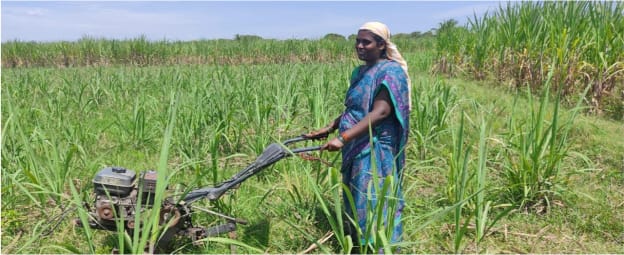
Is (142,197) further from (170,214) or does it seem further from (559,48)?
(559,48)

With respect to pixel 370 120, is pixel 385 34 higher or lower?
higher

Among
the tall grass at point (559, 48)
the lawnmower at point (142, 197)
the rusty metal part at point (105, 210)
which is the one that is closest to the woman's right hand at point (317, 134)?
the lawnmower at point (142, 197)

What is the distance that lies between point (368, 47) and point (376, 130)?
415mm

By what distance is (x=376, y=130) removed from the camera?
205cm

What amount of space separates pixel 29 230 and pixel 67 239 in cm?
34

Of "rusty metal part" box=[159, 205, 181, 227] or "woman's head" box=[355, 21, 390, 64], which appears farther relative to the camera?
"woman's head" box=[355, 21, 390, 64]

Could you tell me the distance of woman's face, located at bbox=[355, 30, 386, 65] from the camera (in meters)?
2.01

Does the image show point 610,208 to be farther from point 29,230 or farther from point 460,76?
point 460,76

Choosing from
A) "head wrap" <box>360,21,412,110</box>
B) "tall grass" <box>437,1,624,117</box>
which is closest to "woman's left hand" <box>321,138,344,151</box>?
"head wrap" <box>360,21,412,110</box>

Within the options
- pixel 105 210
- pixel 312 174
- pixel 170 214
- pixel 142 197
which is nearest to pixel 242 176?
pixel 170 214

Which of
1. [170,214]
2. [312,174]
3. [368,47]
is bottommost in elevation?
[312,174]

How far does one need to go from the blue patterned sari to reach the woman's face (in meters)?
0.04

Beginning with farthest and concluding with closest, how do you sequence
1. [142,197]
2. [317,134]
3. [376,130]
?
1. [317,134]
2. [376,130]
3. [142,197]

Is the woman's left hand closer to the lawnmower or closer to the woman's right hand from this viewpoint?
the lawnmower
